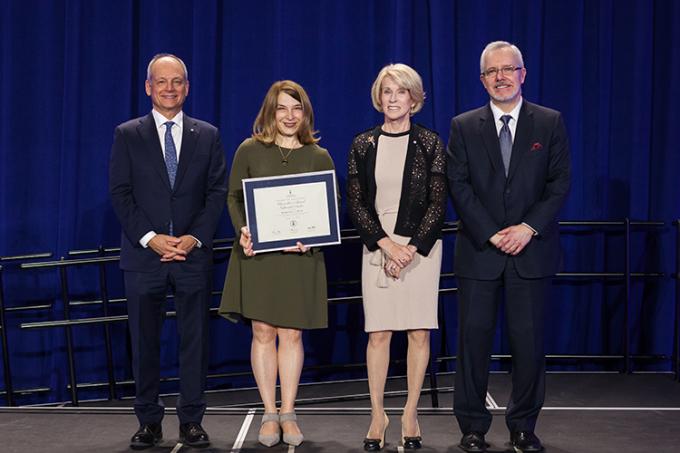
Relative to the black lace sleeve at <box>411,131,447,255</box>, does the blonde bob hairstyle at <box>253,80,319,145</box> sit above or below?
above

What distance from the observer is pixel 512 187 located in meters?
4.30

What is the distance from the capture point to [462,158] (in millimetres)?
4375

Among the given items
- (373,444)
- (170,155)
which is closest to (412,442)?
(373,444)

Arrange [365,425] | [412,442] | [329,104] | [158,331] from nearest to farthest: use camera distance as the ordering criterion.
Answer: [412,442] → [158,331] → [365,425] → [329,104]

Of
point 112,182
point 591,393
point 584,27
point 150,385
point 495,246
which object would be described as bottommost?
point 591,393

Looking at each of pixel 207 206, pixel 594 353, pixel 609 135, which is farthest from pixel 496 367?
A: pixel 207 206

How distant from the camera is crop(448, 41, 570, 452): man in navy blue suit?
14.1ft

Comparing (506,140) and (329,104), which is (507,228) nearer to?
(506,140)

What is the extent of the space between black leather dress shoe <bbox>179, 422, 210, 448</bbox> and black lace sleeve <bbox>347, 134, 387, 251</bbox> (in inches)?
46.3

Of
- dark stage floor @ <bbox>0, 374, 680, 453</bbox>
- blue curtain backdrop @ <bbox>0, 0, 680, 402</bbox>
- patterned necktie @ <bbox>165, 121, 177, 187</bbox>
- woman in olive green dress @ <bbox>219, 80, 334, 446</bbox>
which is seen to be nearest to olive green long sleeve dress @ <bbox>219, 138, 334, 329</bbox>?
woman in olive green dress @ <bbox>219, 80, 334, 446</bbox>

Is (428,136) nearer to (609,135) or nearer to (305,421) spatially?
(305,421)

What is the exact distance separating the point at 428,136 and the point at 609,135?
8.74 feet

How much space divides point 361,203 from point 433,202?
1.10 feet

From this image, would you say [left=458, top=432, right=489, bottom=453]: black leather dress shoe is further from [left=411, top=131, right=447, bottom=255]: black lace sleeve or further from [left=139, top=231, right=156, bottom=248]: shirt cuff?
[left=139, top=231, right=156, bottom=248]: shirt cuff
